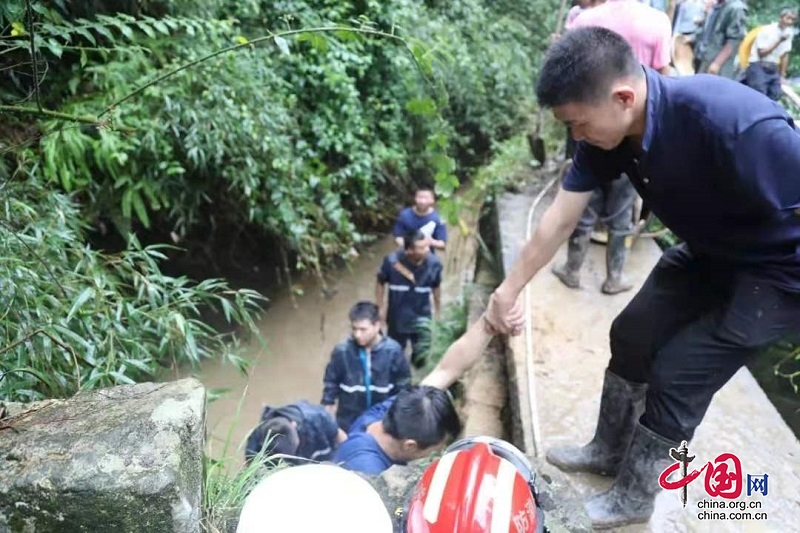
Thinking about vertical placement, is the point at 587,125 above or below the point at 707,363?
above

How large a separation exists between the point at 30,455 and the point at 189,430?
13.6 inches

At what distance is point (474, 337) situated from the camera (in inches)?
101

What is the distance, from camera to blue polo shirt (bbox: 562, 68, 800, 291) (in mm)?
Result: 1640

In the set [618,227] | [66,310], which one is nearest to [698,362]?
[618,227]

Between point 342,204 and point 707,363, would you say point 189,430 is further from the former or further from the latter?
point 342,204

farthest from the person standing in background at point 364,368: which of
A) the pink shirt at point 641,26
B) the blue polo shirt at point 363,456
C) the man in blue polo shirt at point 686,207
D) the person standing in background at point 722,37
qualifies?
the person standing in background at point 722,37

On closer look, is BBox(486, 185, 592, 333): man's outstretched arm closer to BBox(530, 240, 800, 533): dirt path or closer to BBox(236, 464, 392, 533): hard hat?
BBox(530, 240, 800, 533): dirt path

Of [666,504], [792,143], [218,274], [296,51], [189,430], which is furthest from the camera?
[218,274]

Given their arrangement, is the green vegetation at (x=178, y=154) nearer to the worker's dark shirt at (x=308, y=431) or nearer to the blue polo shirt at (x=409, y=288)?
the worker's dark shirt at (x=308, y=431)

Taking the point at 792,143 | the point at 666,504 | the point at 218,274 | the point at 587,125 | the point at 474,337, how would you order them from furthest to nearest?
the point at 218,274 → the point at 474,337 → the point at 666,504 → the point at 587,125 → the point at 792,143

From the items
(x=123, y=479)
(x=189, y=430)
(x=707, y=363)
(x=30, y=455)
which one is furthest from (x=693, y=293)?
(x=30, y=455)

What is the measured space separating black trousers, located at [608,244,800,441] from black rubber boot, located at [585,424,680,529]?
6 centimetres

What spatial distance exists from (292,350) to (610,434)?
3971 mm

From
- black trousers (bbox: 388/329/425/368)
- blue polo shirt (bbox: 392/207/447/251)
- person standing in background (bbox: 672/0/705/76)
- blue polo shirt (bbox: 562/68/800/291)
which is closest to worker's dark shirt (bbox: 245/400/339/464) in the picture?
blue polo shirt (bbox: 562/68/800/291)
